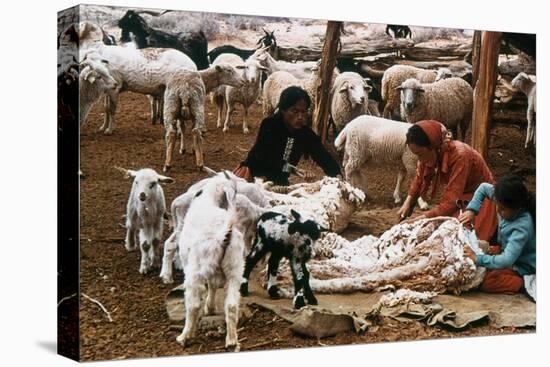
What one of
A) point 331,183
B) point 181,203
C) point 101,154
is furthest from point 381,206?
point 101,154

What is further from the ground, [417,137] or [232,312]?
[417,137]

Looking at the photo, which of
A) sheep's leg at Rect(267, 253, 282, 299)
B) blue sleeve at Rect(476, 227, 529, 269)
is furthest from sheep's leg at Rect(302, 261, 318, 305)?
blue sleeve at Rect(476, 227, 529, 269)

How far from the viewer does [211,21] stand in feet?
28.0

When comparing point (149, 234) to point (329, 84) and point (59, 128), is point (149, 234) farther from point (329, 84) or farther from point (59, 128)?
point (329, 84)

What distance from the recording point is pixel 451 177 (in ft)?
31.2

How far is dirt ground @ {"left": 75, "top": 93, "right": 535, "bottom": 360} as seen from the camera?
7988 millimetres

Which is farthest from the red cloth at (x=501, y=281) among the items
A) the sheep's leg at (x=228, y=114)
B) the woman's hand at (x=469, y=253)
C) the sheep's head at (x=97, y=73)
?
the sheep's head at (x=97, y=73)

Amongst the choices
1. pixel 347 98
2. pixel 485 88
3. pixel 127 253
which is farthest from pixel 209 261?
pixel 485 88

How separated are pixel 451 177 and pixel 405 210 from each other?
54 cm

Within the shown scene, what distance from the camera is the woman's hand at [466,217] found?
948 centimetres

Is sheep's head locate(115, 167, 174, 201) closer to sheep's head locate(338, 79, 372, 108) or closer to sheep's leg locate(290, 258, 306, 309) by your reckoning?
sheep's leg locate(290, 258, 306, 309)

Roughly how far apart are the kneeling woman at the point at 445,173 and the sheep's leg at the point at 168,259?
2235mm

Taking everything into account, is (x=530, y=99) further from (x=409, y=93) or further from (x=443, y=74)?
(x=409, y=93)

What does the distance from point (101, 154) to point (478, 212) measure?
3573 millimetres
